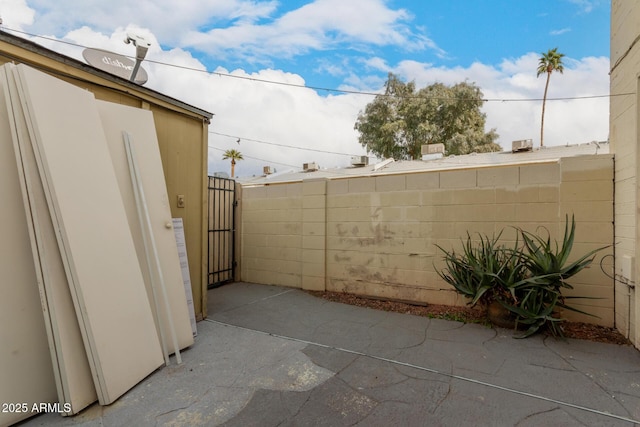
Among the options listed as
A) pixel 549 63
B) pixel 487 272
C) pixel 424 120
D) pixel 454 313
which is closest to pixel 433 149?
pixel 454 313

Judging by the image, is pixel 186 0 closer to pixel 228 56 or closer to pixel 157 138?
pixel 228 56

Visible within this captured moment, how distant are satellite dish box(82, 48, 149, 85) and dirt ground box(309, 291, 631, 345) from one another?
4218 mm

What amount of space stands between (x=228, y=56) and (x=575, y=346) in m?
6.83

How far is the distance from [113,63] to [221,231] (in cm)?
342

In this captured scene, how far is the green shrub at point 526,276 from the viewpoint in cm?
327

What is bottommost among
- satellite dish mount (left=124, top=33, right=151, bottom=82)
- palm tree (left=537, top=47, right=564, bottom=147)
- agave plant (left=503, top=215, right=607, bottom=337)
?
agave plant (left=503, top=215, right=607, bottom=337)

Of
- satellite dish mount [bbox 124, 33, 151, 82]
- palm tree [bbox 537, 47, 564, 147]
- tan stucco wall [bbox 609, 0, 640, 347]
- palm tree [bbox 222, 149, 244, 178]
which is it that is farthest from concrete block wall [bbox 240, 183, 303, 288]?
palm tree [bbox 222, 149, 244, 178]

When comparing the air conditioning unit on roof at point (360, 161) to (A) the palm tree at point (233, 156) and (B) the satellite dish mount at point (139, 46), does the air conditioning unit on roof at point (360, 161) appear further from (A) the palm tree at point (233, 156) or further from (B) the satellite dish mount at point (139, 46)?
(A) the palm tree at point (233, 156)

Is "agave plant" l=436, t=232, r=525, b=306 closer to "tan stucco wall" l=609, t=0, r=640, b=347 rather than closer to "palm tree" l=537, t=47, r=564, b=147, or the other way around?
"tan stucco wall" l=609, t=0, r=640, b=347

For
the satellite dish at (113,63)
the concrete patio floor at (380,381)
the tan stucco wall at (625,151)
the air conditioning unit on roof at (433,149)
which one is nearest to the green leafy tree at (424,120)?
the air conditioning unit on roof at (433,149)

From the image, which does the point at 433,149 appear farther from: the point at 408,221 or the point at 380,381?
the point at 380,381

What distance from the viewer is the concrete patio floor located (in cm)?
199

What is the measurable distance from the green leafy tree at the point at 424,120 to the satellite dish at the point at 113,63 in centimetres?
1170

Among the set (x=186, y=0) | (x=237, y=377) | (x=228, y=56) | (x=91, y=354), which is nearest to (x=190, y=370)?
(x=237, y=377)
